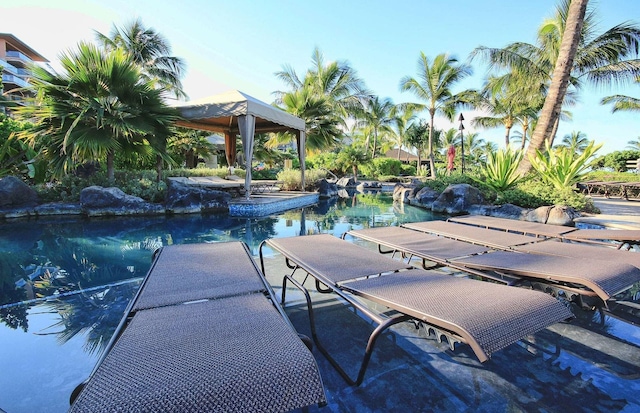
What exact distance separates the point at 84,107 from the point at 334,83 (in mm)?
13977

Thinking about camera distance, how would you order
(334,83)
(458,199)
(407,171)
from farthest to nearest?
(407,171) < (334,83) < (458,199)

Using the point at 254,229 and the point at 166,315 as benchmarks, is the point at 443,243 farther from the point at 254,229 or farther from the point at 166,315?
the point at 254,229

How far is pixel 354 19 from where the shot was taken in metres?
11.4

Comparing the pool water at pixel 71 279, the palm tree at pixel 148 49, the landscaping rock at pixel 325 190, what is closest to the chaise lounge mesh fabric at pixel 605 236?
the pool water at pixel 71 279

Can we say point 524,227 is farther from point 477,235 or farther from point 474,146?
point 474,146

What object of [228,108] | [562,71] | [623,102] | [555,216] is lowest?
[555,216]

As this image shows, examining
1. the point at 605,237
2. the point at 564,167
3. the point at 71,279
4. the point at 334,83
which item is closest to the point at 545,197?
the point at 564,167

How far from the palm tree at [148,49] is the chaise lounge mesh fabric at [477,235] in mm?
18289

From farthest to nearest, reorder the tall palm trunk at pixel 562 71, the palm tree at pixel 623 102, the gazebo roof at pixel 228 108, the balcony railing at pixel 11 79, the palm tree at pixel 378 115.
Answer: the balcony railing at pixel 11 79
the palm tree at pixel 378 115
the palm tree at pixel 623 102
the gazebo roof at pixel 228 108
the tall palm trunk at pixel 562 71

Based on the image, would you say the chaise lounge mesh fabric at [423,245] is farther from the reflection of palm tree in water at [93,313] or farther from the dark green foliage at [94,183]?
the dark green foliage at [94,183]

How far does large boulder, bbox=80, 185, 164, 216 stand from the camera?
722 cm

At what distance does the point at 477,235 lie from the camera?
309 centimetres

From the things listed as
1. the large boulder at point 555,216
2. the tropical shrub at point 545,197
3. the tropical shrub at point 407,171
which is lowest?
the large boulder at point 555,216

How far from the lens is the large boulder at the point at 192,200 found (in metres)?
8.09
